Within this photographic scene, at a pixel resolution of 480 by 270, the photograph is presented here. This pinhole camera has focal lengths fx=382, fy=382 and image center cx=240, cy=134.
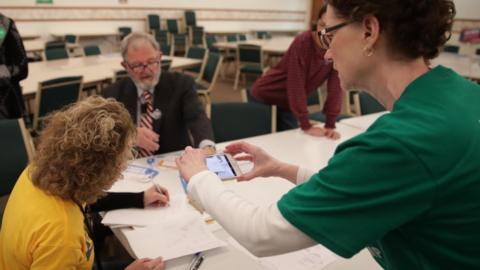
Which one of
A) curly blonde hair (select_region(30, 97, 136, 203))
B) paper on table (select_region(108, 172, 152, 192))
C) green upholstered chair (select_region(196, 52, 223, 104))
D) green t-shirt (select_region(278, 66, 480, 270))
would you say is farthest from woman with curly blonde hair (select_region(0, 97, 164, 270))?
green upholstered chair (select_region(196, 52, 223, 104))

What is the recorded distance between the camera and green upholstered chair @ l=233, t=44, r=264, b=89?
267 inches

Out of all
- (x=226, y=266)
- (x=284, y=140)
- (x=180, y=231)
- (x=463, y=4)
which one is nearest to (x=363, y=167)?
(x=226, y=266)

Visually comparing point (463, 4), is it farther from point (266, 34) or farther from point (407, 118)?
point (407, 118)

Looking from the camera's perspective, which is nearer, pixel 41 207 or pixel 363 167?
pixel 363 167

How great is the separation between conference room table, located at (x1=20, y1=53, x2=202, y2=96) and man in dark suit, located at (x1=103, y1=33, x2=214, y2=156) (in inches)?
68.1

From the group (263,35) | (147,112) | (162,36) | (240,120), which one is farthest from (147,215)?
(263,35)

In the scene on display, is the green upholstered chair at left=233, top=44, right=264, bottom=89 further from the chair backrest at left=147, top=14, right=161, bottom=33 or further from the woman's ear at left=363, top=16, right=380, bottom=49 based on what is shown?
the woman's ear at left=363, top=16, right=380, bottom=49

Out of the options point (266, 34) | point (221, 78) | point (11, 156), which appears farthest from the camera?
point (266, 34)

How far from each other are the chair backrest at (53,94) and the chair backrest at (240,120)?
1589 mm

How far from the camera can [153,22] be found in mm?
10562

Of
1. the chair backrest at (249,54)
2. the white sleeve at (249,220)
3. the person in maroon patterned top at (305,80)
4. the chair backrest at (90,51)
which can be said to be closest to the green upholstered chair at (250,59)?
the chair backrest at (249,54)

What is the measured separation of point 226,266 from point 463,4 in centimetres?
1105

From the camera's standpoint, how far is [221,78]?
8.52 meters

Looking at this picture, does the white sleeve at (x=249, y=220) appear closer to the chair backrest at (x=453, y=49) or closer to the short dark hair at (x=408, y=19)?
the short dark hair at (x=408, y=19)
